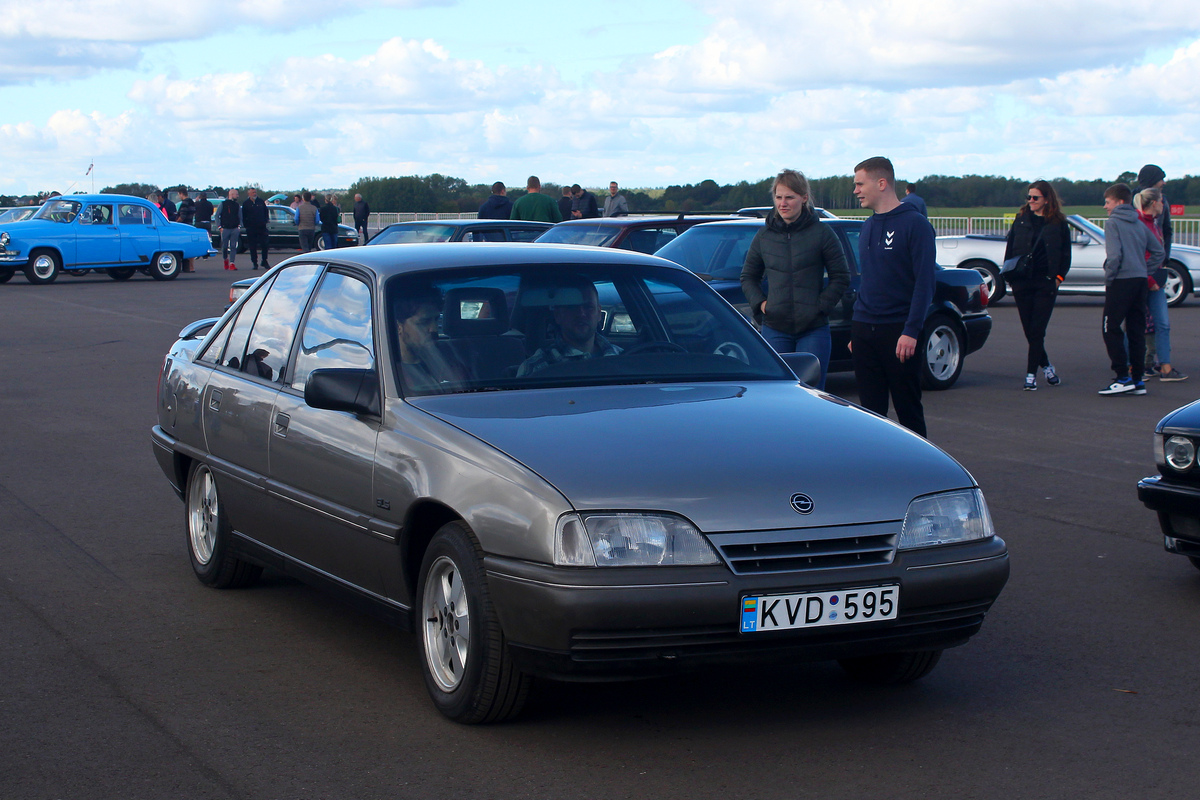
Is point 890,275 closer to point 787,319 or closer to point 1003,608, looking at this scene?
point 787,319

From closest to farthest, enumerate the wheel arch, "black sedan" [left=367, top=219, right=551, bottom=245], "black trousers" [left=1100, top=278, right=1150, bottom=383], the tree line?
the wheel arch
"black trousers" [left=1100, top=278, right=1150, bottom=383]
"black sedan" [left=367, top=219, right=551, bottom=245]
the tree line

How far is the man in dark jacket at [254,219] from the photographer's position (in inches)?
1217

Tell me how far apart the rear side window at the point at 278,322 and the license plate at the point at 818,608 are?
243cm

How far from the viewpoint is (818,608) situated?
378 cm

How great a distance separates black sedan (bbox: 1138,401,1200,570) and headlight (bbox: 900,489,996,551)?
170 cm

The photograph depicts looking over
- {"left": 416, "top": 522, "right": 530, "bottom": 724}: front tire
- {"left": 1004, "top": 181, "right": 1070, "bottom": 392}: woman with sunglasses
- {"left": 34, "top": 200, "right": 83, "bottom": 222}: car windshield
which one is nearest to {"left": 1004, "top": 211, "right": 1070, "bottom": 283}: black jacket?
{"left": 1004, "top": 181, "right": 1070, "bottom": 392}: woman with sunglasses

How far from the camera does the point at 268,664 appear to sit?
479cm

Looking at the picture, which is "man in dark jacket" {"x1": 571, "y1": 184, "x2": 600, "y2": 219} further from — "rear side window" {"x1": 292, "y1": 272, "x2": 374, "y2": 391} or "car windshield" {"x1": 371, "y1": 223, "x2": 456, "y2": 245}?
"rear side window" {"x1": 292, "y1": 272, "x2": 374, "y2": 391}

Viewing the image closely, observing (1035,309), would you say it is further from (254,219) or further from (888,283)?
(254,219)

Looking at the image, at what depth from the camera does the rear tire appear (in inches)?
173

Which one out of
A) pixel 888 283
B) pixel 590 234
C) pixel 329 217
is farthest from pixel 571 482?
pixel 329 217

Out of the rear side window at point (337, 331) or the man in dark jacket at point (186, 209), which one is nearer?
the rear side window at point (337, 331)

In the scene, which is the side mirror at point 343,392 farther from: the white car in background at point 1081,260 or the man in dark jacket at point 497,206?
the white car in background at point 1081,260

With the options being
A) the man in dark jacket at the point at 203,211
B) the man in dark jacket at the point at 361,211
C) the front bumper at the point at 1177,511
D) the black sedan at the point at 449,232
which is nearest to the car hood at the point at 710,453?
the front bumper at the point at 1177,511
